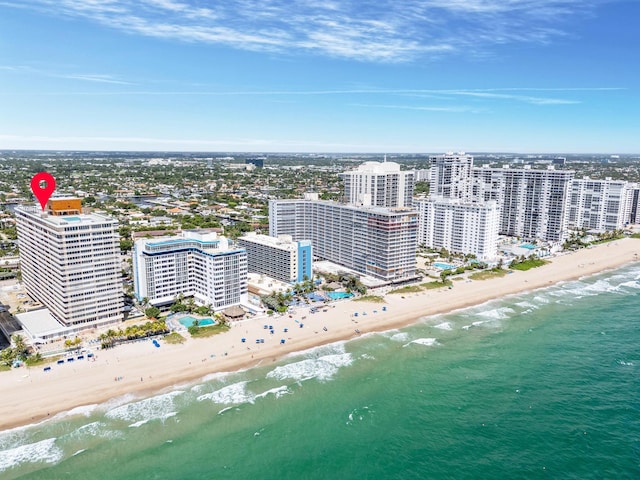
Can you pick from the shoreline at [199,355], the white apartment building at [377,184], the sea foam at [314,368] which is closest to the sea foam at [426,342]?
the shoreline at [199,355]

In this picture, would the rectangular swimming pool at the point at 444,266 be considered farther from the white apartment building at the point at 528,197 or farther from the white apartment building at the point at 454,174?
the white apartment building at the point at 454,174

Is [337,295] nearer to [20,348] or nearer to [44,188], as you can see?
[20,348]

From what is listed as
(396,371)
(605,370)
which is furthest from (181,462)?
(605,370)

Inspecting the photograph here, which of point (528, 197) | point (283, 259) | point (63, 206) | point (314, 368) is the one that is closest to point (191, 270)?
point (283, 259)

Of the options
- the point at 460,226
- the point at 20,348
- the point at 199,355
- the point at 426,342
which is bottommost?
the point at 426,342

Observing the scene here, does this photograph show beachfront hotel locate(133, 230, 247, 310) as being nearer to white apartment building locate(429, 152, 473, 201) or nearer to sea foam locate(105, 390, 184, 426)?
sea foam locate(105, 390, 184, 426)

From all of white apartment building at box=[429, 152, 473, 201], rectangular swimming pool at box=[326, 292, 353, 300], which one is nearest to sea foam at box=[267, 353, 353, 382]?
rectangular swimming pool at box=[326, 292, 353, 300]
